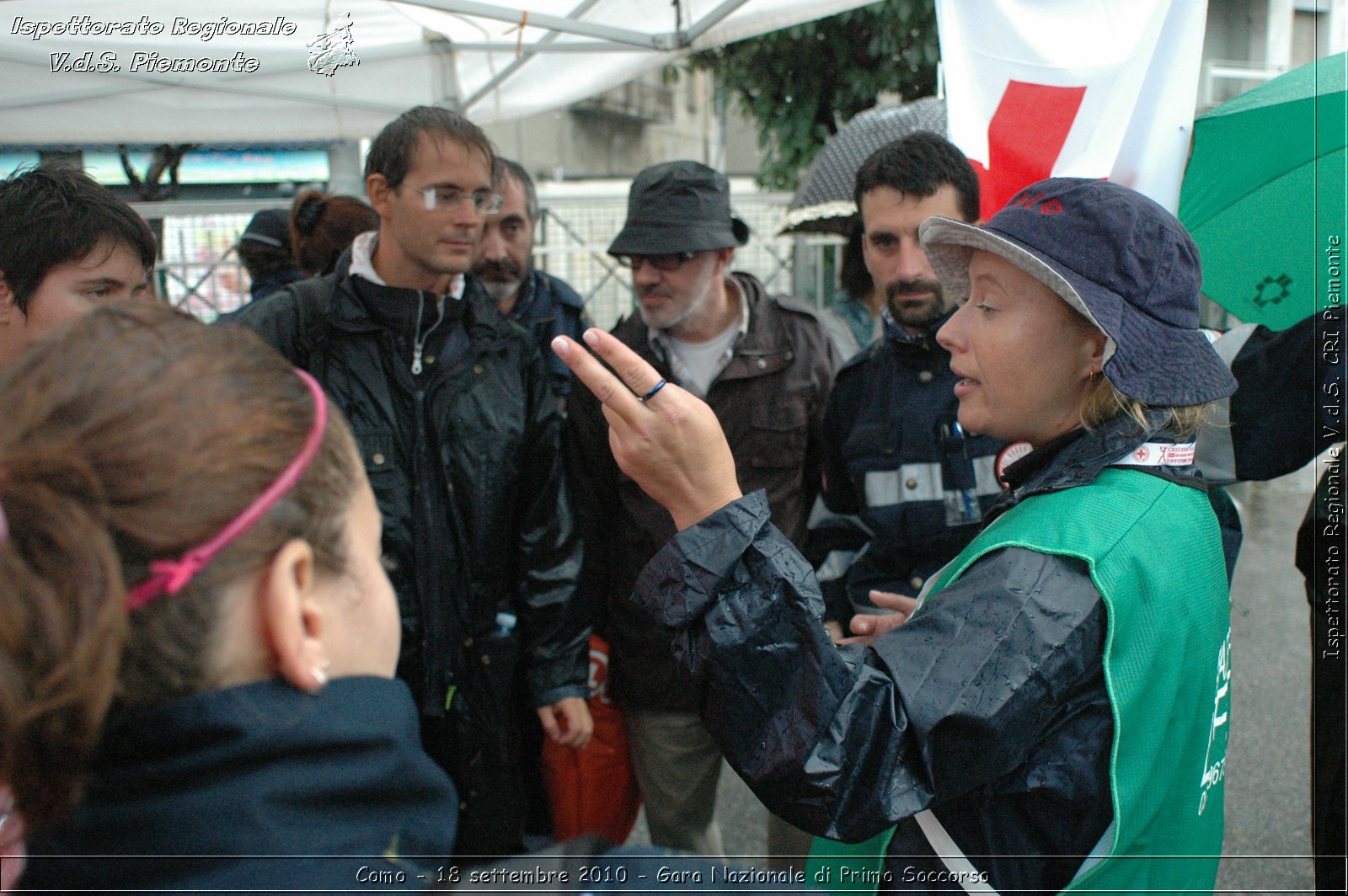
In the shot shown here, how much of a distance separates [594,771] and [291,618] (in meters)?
2.08

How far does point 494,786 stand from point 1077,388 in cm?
172

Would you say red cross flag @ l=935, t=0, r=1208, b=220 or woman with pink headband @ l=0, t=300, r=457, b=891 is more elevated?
red cross flag @ l=935, t=0, r=1208, b=220

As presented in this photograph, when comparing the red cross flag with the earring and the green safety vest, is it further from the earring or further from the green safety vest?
the earring

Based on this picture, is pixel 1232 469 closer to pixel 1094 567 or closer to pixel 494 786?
pixel 1094 567

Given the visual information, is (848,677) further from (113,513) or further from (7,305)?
(7,305)

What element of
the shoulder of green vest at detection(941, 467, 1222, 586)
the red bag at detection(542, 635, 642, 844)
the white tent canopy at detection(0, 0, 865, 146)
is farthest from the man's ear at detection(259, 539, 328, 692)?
the white tent canopy at detection(0, 0, 865, 146)

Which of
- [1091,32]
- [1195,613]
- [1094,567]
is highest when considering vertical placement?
[1091,32]

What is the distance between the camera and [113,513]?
67cm

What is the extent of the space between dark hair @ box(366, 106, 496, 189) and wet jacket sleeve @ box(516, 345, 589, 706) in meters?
0.59

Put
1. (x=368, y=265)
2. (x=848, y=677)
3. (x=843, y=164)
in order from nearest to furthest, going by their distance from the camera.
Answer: (x=848, y=677), (x=368, y=265), (x=843, y=164)

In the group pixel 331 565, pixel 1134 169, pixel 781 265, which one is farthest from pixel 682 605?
pixel 781 265

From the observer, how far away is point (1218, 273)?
2.24m

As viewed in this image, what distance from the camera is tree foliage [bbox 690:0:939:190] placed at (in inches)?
245

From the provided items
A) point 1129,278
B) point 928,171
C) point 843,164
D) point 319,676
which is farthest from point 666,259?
point 319,676
